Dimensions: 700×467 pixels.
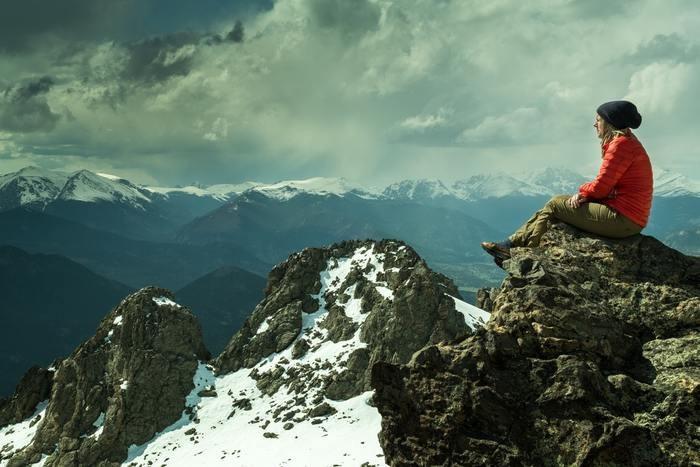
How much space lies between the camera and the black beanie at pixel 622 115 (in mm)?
13195

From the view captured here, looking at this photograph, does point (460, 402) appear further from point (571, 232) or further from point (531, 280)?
point (571, 232)

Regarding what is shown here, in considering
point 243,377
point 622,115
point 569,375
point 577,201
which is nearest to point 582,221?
point 577,201

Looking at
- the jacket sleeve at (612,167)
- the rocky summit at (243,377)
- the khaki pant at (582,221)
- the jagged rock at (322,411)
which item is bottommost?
the khaki pant at (582,221)

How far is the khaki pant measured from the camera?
1342 cm

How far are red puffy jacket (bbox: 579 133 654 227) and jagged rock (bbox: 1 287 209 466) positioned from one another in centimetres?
8293

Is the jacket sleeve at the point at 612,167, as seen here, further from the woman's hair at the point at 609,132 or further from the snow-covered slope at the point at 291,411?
the snow-covered slope at the point at 291,411

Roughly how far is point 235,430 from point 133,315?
34.1 meters

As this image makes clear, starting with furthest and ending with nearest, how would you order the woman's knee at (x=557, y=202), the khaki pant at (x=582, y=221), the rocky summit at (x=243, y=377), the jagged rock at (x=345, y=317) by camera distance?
the jagged rock at (x=345, y=317) → the rocky summit at (x=243, y=377) → the woman's knee at (x=557, y=202) → the khaki pant at (x=582, y=221)

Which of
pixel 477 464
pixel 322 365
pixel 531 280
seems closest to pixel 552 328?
pixel 531 280

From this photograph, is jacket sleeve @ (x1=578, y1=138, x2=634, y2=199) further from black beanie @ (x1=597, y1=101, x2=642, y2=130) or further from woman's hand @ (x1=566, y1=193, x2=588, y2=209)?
black beanie @ (x1=597, y1=101, x2=642, y2=130)

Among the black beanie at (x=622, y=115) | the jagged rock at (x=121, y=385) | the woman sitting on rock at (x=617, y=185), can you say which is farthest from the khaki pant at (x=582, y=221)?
the jagged rock at (x=121, y=385)

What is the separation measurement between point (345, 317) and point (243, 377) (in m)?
21.9

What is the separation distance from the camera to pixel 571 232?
14.3m

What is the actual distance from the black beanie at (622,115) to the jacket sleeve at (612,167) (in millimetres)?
566
